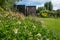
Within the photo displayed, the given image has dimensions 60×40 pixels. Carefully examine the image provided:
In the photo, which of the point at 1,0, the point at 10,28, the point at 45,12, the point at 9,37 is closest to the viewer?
the point at 9,37

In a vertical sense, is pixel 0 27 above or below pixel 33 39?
above

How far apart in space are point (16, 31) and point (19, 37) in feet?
0.43

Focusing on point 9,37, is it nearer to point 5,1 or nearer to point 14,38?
point 14,38

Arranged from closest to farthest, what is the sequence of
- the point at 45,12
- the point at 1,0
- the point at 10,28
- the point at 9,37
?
the point at 9,37
the point at 10,28
the point at 1,0
the point at 45,12

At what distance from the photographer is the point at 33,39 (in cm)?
455

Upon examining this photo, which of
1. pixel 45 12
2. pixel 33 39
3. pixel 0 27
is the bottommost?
pixel 45 12

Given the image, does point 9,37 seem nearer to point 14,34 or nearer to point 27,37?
point 14,34

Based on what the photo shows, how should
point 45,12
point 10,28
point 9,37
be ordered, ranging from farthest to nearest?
1. point 45,12
2. point 10,28
3. point 9,37

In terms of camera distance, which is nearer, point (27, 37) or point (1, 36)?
point (1, 36)

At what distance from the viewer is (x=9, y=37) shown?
4.03 m

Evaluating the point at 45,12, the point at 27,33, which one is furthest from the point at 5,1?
the point at 45,12

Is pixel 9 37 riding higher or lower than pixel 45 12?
higher

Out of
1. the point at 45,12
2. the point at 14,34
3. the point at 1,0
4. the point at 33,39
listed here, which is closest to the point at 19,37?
the point at 14,34

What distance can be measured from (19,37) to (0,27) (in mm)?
404
